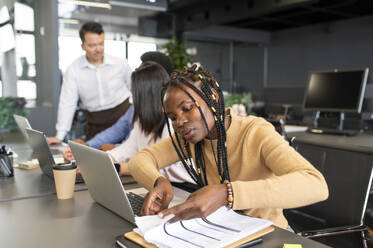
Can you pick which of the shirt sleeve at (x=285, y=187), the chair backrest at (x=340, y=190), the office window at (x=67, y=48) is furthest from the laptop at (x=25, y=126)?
the office window at (x=67, y=48)

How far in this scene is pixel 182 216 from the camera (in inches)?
32.4

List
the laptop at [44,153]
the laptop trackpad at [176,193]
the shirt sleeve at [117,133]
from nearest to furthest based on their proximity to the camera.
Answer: the laptop trackpad at [176,193]
the laptop at [44,153]
the shirt sleeve at [117,133]

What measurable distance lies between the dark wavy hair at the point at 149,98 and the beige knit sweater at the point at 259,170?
1.18 ft

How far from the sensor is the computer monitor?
9.69 ft

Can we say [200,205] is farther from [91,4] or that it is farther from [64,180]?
[91,4]

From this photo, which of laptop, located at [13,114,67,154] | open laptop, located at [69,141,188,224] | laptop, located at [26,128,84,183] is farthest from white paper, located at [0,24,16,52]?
open laptop, located at [69,141,188,224]

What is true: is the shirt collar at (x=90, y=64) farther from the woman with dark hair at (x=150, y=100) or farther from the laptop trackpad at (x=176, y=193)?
the laptop trackpad at (x=176, y=193)

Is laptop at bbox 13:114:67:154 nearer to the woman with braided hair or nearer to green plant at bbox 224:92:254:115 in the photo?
the woman with braided hair

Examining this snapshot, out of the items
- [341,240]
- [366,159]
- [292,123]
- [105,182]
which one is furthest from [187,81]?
[292,123]

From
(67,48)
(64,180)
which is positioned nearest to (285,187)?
(64,180)

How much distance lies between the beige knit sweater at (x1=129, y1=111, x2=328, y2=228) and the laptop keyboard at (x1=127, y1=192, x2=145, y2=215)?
55 millimetres

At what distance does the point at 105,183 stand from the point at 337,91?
2662mm

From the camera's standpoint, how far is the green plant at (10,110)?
135 inches

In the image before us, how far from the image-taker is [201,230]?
0.84 m
